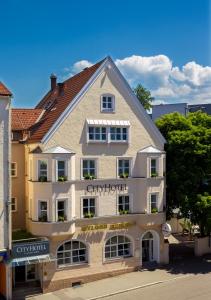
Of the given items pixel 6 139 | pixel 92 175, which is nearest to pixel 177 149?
pixel 92 175

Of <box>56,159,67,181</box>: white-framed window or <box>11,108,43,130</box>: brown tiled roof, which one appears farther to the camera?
<box>11,108,43,130</box>: brown tiled roof

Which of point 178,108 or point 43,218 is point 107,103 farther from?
point 178,108

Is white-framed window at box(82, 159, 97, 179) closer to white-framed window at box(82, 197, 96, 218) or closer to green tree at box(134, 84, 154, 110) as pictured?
white-framed window at box(82, 197, 96, 218)

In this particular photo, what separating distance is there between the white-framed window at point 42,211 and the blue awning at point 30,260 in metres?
3.02

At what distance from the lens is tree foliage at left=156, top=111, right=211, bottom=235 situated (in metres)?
37.3

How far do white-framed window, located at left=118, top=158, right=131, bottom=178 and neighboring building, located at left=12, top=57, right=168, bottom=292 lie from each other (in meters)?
0.10

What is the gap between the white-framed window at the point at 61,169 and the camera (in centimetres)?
3231

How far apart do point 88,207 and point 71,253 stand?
4.24 meters

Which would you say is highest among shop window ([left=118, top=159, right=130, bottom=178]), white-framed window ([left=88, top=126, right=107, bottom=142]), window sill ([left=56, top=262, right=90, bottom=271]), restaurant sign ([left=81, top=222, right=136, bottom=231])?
white-framed window ([left=88, top=126, right=107, bottom=142])

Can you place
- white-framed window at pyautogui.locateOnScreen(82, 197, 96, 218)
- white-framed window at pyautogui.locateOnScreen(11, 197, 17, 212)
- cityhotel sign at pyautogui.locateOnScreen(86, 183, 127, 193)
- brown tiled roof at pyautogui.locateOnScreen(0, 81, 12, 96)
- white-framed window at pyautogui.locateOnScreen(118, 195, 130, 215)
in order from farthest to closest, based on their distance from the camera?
white-framed window at pyautogui.locateOnScreen(118, 195, 130, 215), white-framed window at pyautogui.locateOnScreen(11, 197, 17, 212), cityhotel sign at pyautogui.locateOnScreen(86, 183, 127, 193), white-framed window at pyautogui.locateOnScreen(82, 197, 96, 218), brown tiled roof at pyautogui.locateOnScreen(0, 81, 12, 96)

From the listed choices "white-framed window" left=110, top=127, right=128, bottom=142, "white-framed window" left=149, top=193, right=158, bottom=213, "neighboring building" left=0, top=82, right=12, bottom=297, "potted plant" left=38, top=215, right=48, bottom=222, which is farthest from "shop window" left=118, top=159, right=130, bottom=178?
"neighboring building" left=0, top=82, right=12, bottom=297

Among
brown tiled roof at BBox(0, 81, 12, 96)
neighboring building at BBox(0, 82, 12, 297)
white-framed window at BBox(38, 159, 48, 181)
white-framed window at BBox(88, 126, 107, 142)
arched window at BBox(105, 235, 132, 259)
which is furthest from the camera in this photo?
arched window at BBox(105, 235, 132, 259)

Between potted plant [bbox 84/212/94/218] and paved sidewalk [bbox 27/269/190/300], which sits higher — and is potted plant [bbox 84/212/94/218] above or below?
above

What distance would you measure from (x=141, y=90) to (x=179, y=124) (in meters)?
36.9
